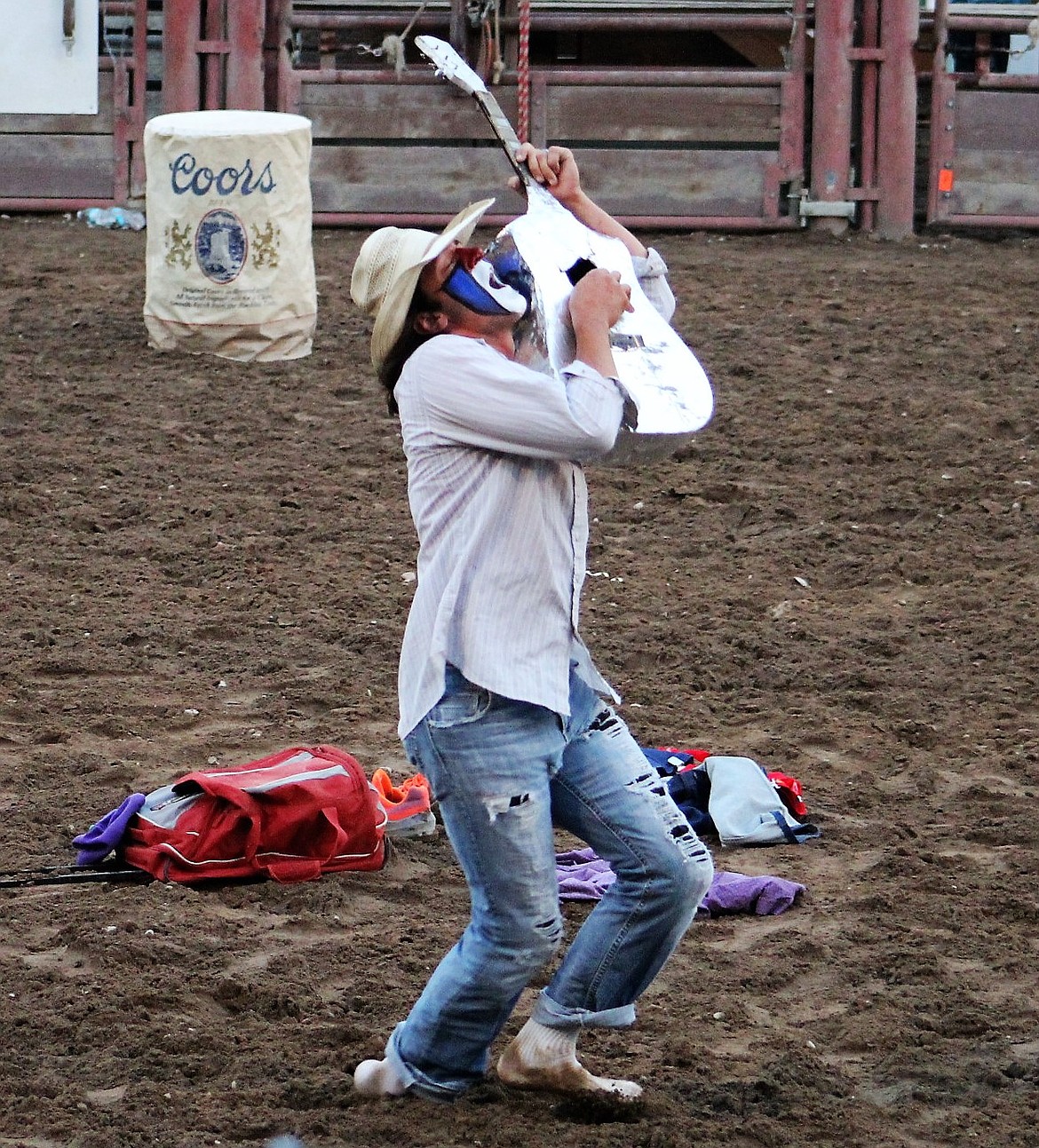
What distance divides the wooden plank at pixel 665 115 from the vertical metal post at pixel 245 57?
6.52ft

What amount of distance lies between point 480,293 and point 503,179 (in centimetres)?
925

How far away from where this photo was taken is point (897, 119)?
11938 millimetres

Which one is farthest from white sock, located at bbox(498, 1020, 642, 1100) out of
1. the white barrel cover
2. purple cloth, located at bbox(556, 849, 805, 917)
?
the white barrel cover

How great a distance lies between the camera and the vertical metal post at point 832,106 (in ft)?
39.0

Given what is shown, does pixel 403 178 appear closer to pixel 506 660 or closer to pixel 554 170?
pixel 554 170

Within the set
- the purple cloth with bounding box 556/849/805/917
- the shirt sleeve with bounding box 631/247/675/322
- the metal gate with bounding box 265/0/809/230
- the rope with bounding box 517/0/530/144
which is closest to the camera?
the shirt sleeve with bounding box 631/247/675/322

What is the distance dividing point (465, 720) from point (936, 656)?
3.46 metres

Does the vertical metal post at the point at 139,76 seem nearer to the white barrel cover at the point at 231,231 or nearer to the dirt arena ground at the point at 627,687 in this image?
the dirt arena ground at the point at 627,687

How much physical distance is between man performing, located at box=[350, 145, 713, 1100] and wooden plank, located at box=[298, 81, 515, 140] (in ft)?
30.4

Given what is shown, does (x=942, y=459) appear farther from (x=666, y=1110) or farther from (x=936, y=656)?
(x=666, y=1110)

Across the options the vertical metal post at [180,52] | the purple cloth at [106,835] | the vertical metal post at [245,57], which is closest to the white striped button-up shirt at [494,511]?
the purple cloth at [106,835]

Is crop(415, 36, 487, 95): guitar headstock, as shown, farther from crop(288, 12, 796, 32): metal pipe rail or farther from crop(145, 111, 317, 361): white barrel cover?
crop(288, 12, 796, 32): metal pipe rail

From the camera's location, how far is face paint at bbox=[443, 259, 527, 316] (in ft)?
10.7

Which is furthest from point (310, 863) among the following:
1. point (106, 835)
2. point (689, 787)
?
point (689, 787)
